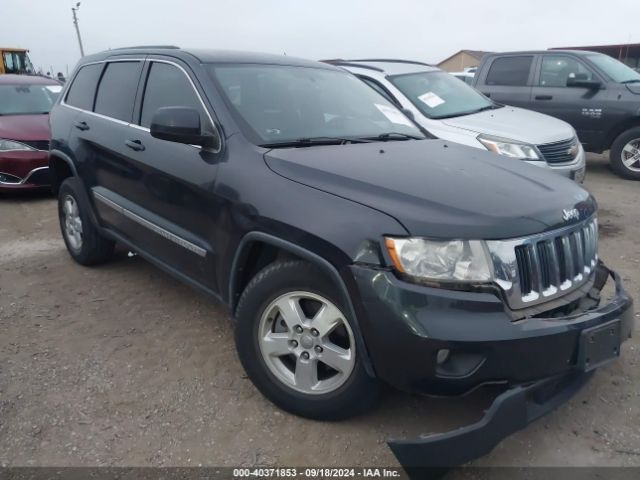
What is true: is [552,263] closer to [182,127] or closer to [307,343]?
[307,343]

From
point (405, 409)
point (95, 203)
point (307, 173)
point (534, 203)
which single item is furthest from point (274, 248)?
point (95, 203)

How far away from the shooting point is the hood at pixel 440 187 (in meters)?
2.28

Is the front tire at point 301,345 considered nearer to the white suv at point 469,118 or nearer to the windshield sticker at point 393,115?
the windshield sticker at point 393,115

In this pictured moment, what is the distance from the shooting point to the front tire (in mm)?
2470

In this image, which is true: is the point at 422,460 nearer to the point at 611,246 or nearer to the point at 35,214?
the point at 611,246

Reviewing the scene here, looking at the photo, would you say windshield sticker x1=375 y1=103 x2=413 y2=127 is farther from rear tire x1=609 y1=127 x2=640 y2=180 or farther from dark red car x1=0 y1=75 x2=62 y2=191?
rear tire x1=609 y1=127 x2=640 y2=180

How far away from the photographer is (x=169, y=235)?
338cm

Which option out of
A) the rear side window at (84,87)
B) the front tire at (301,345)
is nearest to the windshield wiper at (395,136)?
the front tire at (301,345)

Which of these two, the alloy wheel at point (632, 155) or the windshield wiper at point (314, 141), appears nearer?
the windshield wiper at point (314, 141)

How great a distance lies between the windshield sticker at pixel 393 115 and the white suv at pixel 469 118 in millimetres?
1620

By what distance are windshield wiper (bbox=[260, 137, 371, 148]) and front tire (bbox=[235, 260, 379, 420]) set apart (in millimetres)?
673

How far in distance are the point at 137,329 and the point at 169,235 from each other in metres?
0.75

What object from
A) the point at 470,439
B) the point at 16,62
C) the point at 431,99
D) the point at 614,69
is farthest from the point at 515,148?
the point at 16,62

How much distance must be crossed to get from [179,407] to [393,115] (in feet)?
7.55
